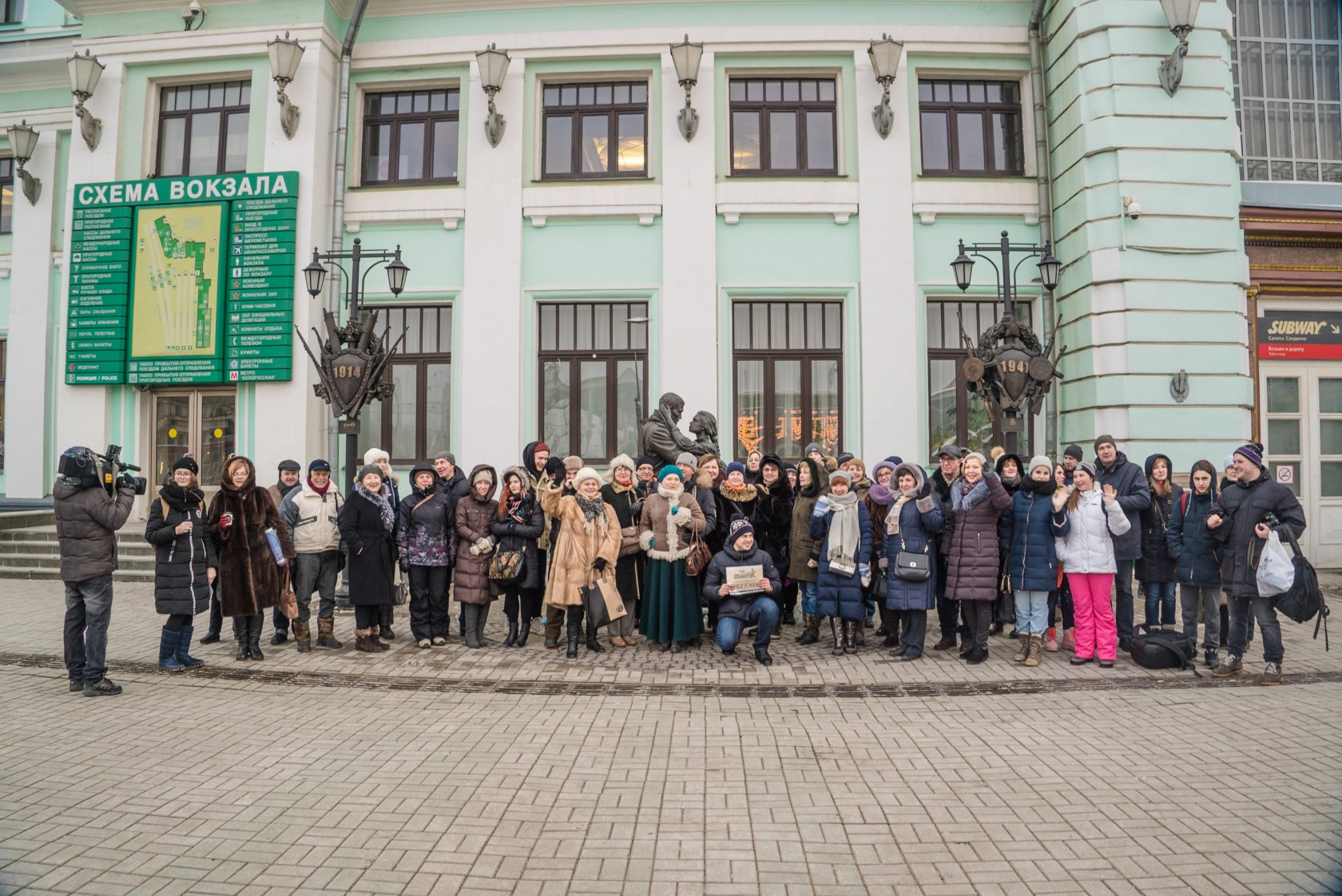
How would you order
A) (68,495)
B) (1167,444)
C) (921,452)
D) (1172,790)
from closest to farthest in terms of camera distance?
(1172,790)
(68,495)
(1167,444)
(921,452)

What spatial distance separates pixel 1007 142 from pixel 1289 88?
16.1 ft

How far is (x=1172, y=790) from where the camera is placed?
448 cm

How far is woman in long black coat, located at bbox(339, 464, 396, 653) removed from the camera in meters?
8.10

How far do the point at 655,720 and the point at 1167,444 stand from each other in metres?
9.89

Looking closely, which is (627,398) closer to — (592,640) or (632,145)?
(632,145)

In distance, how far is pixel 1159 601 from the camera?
9000 mm

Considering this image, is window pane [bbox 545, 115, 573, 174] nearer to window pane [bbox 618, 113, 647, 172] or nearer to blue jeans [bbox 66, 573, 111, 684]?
window pane [bbox 618, 113, 647, 172]

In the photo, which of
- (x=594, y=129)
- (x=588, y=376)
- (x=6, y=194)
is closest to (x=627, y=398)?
(x=588, y=376)

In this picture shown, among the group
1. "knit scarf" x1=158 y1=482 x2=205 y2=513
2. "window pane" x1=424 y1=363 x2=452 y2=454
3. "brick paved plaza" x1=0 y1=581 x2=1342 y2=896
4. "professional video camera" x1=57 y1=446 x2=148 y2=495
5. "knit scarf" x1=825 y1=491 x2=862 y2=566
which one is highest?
"window pane" x1=424 y1=363 x2=452 y2=454

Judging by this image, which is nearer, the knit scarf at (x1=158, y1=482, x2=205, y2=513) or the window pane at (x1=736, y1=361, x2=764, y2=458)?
the knit scarf at (x1=158, y1=482, x2=205, y2=513)

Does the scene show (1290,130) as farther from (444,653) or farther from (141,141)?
(141,141)

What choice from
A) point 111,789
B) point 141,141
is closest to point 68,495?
point 111,789

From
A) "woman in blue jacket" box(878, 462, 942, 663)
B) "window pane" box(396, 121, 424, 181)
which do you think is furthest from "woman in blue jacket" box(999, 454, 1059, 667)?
"window pane" box(396, 121, 424, 181)

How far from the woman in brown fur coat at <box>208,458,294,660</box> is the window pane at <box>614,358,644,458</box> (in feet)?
22.7
